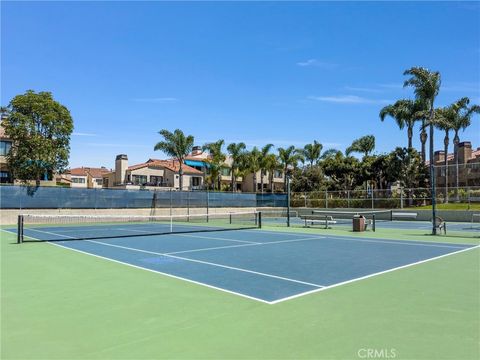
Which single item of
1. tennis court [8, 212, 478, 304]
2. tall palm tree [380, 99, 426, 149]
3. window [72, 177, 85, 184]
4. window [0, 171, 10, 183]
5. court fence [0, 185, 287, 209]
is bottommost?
tennis court [8, 212, 478, 304]

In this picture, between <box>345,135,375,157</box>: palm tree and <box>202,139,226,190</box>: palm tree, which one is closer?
<box>202,139,226,190</box>: palm tree

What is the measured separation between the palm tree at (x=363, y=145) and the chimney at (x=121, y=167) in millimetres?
35460

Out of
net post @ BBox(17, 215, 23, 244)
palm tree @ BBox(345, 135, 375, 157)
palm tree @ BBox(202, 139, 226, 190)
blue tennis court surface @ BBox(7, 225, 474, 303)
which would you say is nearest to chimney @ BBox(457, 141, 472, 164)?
palm tree @ BBox(345, 135, 375, 157)

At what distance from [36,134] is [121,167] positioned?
31.0 metres

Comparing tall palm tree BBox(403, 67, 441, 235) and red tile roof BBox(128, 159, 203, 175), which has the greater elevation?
tall palm tree BBox(403, 67, 441, 235)

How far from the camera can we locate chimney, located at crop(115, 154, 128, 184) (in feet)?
223

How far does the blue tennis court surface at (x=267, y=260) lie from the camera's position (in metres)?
8.56

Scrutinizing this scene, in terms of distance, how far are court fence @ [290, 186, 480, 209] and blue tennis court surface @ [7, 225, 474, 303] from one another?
1847 cm

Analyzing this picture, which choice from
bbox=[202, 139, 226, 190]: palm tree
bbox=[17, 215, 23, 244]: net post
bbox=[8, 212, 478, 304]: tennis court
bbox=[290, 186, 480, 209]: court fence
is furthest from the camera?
bbox=[202, 139, 226, 190]: palm tree

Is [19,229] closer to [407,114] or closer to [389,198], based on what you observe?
[389,198]

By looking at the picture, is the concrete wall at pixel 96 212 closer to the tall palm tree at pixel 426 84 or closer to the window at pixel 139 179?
the tall palm tree at pixel 426 84

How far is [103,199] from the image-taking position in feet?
114

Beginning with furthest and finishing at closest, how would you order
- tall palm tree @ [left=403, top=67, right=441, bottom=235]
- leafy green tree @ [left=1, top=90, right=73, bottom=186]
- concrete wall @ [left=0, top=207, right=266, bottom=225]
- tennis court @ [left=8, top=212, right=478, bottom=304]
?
tall palm tree @ [left=403, top=67, right=441, bottom=235] < leafy green tree @ [left=1, top=90, right=73, bottom=186] < concrete wall @ [left=0, top=207, right=266, bottom=225] < tennis court @ [left=8, top=212, right=478, bottom=304]

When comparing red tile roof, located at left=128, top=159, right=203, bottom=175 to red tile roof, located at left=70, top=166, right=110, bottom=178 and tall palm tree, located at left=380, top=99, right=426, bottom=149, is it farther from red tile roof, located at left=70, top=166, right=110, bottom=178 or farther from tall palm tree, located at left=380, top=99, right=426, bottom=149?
tall palm tree, located at left=380, top=99, right=426, bottom=149
